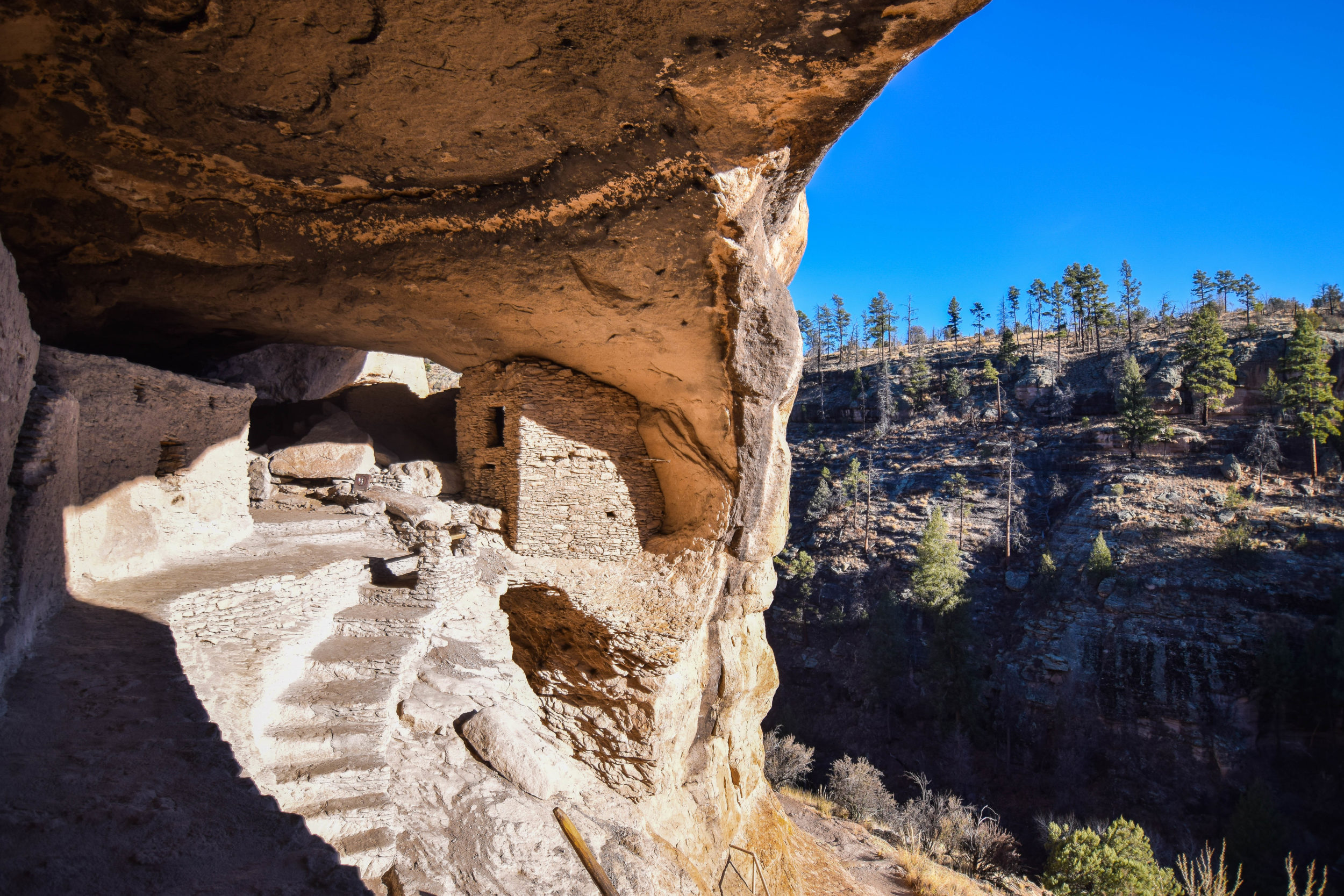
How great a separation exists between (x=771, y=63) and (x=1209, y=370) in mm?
37442

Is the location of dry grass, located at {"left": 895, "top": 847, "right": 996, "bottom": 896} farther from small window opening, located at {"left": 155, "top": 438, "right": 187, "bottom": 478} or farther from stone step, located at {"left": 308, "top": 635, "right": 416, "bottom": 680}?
small window opening, located at {"left": 155, "top": 438, "right": 187, "bottom": 478}

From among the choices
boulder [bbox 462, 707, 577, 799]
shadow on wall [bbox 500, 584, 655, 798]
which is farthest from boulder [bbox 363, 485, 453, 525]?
boulder [bbox 462, 707, 577, 799]

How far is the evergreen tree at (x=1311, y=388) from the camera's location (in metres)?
A: 25.6

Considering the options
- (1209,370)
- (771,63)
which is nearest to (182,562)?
(771,63)

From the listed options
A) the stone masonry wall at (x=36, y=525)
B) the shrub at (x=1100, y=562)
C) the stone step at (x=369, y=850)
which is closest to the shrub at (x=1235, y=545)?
the shrub at (x=1100, y=562)

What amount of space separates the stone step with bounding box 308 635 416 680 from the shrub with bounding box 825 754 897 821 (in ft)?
48.7

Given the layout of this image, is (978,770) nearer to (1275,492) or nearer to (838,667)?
(838,667)

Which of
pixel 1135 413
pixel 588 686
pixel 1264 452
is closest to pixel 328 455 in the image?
pixel 588 686

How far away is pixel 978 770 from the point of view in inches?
856

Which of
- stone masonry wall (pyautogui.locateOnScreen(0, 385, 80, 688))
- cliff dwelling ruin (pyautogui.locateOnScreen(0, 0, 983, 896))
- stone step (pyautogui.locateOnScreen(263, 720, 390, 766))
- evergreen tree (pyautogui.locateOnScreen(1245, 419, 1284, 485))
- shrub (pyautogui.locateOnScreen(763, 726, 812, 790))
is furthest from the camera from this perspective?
evergreen tree (pyautogui.locateOnScreen(1245, 419, 1284, 485))

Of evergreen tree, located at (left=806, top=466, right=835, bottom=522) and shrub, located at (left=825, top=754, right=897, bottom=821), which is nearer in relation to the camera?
shrub, located at (left=825, top=754, right=897, bottom=821)

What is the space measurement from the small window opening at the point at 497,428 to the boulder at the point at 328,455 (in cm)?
315

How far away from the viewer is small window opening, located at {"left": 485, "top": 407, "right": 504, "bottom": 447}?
27.8ft

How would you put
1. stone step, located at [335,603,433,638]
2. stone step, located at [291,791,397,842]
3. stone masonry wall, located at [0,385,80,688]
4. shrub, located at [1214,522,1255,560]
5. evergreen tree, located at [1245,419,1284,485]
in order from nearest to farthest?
stone masonry wall, located at [0,385,80,688], stone step, located at [291,791,397,842], stone step, located at [335,603,433,638], shrub, located at [1214,522,1255,560], evergreen tree, located at [1245,419,1284,485]
